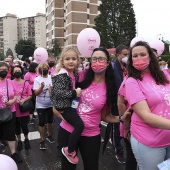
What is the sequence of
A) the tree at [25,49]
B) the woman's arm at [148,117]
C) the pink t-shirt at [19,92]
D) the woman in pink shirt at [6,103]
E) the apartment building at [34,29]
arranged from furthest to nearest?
the apartment building at [34,29] → the tree at [25,49] → the pink t-shirt at [19,92] → the woman in pink shirt at [6,103] → the woman's arm at [148,117]

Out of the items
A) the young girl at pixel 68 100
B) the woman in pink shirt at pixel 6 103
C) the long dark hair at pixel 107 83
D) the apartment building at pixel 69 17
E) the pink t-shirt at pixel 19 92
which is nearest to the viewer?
the young girl at pixel 68 100

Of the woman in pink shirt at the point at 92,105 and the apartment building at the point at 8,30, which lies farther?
the apartment building at the point at 8,30

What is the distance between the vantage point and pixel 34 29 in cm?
12494

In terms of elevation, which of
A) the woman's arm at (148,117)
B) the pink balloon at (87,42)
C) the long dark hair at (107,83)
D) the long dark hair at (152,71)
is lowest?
the woman's arm at (148,117)

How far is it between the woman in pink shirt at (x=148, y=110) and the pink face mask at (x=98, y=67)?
1.24 feet

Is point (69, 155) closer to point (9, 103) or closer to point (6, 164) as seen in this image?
point (6, 164)

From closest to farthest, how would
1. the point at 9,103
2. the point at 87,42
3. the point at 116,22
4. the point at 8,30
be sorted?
the point at 87,42 < the point at 9,103 < the point at 116,22 < the point at 8,30

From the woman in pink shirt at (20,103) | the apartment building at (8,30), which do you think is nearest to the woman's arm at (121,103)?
the woman in pink shirt at (20,103)

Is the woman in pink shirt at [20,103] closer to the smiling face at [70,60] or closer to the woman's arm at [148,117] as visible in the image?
the smiling face at [70,60]

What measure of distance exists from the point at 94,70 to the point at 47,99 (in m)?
2.69

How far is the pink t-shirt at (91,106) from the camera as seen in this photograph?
2.44 meters

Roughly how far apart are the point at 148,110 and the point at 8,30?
123430 millimetres

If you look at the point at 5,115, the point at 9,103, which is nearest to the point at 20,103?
the point at 9,103

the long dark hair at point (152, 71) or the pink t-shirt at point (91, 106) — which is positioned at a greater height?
the long dark hair at point (152, 71)
